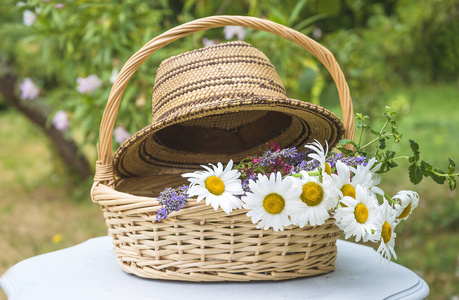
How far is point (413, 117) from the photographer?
644 cm

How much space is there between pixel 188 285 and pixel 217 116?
62 centimetres

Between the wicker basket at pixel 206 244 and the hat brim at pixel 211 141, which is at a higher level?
the hat brim at pixel 211 141

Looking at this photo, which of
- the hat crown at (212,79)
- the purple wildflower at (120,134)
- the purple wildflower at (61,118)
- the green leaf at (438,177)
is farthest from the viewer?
the purple wildflower at (61,118)

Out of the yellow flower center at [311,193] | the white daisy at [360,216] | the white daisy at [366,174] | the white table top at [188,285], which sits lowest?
the white table top at [188,285]

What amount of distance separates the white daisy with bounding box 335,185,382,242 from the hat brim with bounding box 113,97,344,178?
25 cm

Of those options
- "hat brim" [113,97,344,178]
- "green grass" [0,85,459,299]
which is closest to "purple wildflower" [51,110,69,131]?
"green grass" [0,85,459,299]

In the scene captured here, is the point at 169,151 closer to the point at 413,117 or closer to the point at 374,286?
the point at 374,286

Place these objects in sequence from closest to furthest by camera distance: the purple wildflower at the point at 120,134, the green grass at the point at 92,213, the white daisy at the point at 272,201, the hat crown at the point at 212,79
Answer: the white daisy at the point at 272,201 → the hat crown at the point at 212,79 → the purple wildflower at the point at 120,134 → the green grass at the point at 92,213

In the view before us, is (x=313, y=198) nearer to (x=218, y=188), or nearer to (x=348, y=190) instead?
(x=348, y=190)

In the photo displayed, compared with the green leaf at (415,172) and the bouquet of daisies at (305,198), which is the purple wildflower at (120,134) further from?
the green leaf at (415,172)

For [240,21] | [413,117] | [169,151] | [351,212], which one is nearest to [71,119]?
[169,151]

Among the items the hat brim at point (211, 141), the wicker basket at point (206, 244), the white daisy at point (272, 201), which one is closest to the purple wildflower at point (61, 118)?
the hat brim at point (211, 141)

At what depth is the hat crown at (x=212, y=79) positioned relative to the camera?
1.12 meters

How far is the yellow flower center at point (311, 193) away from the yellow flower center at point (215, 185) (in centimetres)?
16
